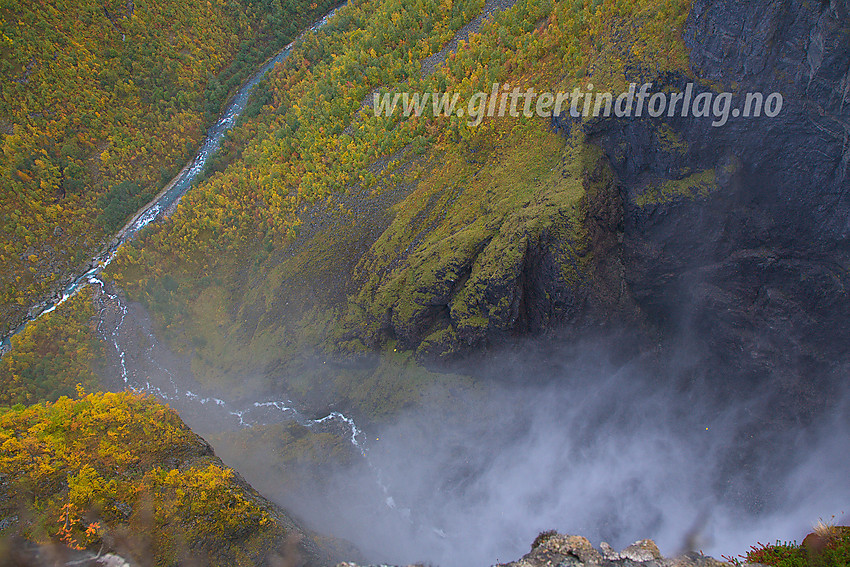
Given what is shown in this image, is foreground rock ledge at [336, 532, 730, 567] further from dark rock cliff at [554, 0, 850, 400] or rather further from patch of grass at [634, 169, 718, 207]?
patch of grass at [634, 169, 718, 207]

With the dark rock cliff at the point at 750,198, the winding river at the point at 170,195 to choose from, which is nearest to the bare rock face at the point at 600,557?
the dark rock cliff at the point at 750,198

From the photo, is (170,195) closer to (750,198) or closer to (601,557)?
(750,198)

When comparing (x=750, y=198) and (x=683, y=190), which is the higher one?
(x=683, y=190)

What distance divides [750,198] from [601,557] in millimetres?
21068

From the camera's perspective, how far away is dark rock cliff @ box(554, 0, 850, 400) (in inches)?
959

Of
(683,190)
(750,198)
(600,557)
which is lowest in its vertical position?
(600,557)

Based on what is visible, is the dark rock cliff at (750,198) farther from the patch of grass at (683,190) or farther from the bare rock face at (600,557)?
the bare rock face at (600,557)

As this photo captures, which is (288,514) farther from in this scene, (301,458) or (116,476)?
(116,476)

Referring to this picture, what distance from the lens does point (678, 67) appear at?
28141 mm

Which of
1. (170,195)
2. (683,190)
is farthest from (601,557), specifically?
(170,195)

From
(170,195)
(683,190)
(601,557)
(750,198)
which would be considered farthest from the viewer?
(170,195)

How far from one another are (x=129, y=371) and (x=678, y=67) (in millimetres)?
48550

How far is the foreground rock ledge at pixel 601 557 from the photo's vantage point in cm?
1717

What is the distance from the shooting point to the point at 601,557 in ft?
59.5
